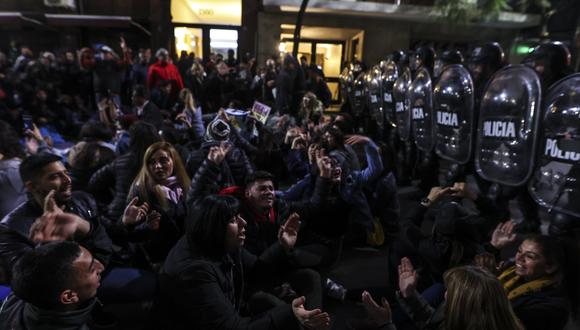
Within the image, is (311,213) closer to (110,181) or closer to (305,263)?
(305,263)

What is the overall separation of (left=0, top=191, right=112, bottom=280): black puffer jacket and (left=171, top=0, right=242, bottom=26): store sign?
35.4ft

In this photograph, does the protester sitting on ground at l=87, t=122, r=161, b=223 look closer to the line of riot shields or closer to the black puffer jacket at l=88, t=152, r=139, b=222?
the black puffer jacket at l=88, t=152, r=139, b=222

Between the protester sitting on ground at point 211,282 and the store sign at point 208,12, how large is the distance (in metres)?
11.3

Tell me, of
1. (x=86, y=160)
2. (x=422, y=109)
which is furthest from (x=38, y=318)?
(x=422, y=109)

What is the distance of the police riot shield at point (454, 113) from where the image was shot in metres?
3.49

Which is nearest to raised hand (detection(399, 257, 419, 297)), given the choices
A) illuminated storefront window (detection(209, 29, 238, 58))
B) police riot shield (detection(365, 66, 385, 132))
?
police riot shield (detection(365, 66, 385, 132))

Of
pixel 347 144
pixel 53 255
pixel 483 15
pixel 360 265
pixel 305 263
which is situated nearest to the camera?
pixel 53 255

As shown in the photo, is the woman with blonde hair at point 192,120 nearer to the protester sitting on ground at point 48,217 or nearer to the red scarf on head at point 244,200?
the red scarf on head at point 244,200

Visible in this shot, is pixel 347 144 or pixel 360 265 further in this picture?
pixel 347 144

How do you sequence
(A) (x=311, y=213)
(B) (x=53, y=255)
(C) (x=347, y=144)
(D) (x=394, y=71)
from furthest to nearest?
1. (D) (x=394, y=71)
2. (C) (x=347, y=144)
3. (A) (x=311, y=213)
4. (B) (x=53, y=255)

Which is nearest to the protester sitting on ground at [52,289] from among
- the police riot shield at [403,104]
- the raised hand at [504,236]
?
the raised hand at [504,236]

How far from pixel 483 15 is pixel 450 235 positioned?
10.5 metres

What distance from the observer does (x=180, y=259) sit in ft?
5.45

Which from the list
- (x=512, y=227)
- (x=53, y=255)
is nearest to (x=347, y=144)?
(x=512, y=227)
